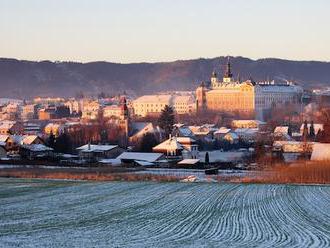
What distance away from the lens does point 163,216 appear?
19.1 meters

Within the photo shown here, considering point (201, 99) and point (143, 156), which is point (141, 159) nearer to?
point (143, 156)

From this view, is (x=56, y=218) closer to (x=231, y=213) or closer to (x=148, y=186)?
(x=231, y=213)

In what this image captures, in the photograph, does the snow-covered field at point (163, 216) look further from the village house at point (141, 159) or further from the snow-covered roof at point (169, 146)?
the snow-covered roof at point (169, 146)

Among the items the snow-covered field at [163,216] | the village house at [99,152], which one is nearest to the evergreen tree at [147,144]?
the village house at [99,152]

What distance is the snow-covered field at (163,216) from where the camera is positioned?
15086mm

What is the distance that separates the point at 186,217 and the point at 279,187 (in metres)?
10.8

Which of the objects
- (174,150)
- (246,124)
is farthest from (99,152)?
(246,124)

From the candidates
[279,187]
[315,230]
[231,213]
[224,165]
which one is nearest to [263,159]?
[224,165]

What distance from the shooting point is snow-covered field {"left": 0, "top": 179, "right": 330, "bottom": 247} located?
15.1 m

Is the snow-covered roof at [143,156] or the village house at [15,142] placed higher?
the village house at [15,142]

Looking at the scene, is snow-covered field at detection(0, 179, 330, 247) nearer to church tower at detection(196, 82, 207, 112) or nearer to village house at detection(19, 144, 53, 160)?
village house at detection(19, 144, 53, 160)

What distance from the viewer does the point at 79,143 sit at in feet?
235

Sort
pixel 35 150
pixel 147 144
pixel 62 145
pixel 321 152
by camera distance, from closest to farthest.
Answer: pixel 321 152, pixel 35 150, pixel 147 144, pixel 62 145

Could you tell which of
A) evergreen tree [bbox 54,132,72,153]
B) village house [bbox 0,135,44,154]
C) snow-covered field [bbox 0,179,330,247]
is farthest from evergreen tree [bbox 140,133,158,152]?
snow-covered field [bbox 0,179,330,247]
